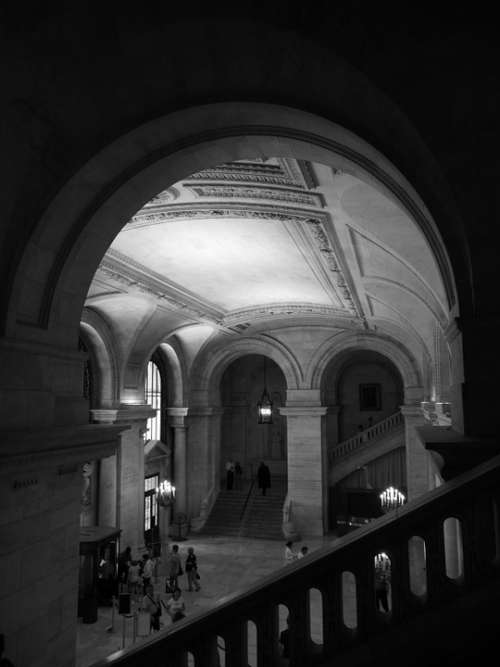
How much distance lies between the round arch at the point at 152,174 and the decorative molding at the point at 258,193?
2022mm

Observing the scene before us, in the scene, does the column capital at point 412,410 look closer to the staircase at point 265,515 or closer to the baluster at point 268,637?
the staircase at point 265,515

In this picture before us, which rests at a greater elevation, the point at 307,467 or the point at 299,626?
the point at 299,626

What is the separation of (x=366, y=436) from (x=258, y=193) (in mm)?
17648

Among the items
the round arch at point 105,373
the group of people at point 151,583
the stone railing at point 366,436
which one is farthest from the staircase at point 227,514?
the round arch at point 105,373

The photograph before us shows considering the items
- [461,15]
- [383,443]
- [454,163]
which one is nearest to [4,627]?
[454,163]

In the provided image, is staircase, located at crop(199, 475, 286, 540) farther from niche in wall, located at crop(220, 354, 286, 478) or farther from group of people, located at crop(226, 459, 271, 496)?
niche in wall, located at crop(220, 354, 286, 478)

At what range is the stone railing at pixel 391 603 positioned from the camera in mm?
Answer: 2762

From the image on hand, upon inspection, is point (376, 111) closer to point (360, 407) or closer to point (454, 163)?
point (454, 163)

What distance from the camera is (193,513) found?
74.0 ft

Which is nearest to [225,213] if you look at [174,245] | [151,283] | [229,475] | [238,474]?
[174,245]

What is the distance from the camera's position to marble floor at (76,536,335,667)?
1118cm

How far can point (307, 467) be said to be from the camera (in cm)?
2178

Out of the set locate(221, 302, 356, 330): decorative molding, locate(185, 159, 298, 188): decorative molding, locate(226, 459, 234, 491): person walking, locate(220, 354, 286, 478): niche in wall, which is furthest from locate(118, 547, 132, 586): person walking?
locate(220, 354, 286, 478): niche in wall

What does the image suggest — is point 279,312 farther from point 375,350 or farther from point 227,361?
point 227,361
